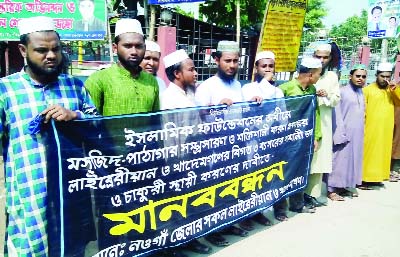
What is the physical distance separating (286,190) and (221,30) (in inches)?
318

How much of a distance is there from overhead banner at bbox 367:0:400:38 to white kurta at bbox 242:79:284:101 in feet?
17.1

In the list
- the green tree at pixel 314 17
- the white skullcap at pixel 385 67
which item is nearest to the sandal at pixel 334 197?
the white skullcap at pixel 385 67

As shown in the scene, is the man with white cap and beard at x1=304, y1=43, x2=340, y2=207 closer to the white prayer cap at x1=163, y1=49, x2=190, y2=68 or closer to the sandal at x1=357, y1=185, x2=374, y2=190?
the sandal at x1=357, y1=185, x2=374, y2=190

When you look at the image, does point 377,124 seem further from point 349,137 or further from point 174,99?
point 174,99

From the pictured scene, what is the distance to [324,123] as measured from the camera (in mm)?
4629

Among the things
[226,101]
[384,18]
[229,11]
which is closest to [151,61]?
[226,101]

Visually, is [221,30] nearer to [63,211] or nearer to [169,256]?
[169,256]

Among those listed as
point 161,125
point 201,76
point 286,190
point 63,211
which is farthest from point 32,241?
point 201,76

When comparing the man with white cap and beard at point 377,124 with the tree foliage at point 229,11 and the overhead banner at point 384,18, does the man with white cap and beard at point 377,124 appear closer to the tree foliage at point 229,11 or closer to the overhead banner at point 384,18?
the overhead banner at point 384,18

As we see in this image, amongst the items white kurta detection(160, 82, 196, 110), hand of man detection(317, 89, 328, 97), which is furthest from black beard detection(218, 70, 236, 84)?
hand of man detection(317, 89, 328, 97)

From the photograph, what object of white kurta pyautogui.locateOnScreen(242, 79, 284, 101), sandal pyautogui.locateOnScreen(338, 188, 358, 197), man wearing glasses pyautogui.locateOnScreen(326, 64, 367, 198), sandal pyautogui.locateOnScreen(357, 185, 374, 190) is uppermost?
white kurta pyautogui.locateOnScreen(242, 79, 284, 101)

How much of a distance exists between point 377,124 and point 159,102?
137 inches

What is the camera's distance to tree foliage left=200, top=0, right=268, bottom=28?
13.5m

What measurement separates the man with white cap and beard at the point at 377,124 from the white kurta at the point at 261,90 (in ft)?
6.24
